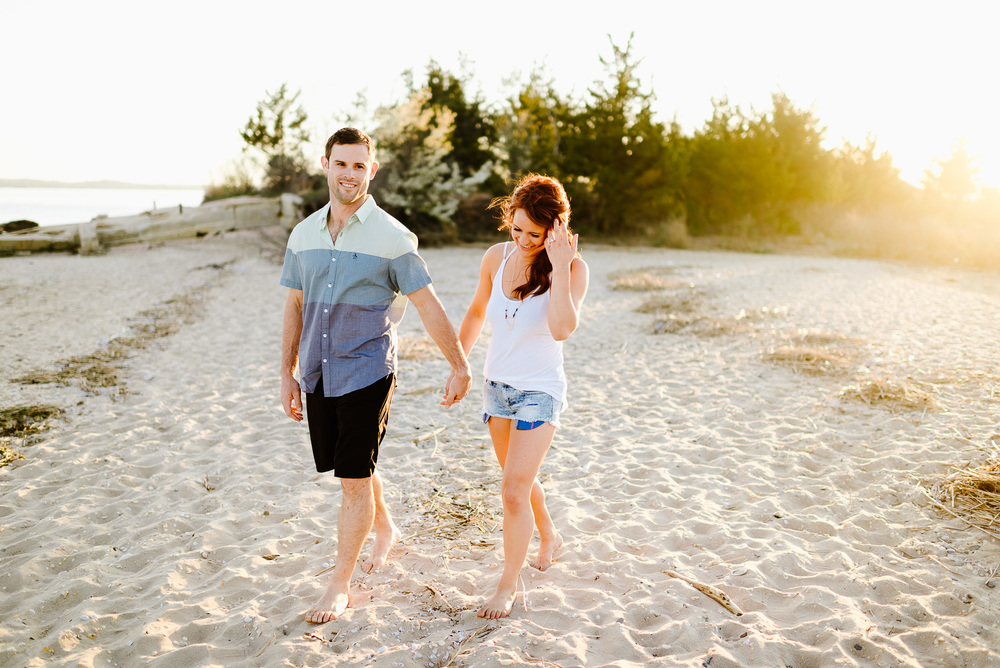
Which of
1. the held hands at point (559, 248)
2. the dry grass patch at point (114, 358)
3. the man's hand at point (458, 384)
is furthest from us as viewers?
the dry grass patch at point (114, 358)

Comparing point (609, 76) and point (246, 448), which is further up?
point (609, 76)

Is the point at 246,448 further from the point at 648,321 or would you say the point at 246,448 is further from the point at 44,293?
the point at 44,293

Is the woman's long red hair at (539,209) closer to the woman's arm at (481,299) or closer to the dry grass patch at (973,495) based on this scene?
the woman's arm at (481,299)

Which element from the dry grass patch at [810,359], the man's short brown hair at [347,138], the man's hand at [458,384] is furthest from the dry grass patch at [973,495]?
the man's short brown hair at [347,138]

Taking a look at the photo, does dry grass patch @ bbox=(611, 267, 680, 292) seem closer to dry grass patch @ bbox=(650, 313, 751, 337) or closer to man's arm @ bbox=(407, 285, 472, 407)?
dry grass patch @ bbox=(650, 313, 751, 337)

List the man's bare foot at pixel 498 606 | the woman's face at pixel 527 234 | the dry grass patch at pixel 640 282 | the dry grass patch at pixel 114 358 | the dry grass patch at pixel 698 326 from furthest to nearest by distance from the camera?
the dry grass patch at pixel 640 282 → the dry grass patch at pixel 698 326 → the dry grass patch at pixel 114 358 → the man's bare foot at pixel 498 606 → the woman's face at pixel 527 234

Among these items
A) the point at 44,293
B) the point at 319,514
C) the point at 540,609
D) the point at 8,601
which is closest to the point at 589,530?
the point at 540,609

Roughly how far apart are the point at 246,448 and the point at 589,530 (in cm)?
293

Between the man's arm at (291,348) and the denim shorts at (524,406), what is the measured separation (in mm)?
941

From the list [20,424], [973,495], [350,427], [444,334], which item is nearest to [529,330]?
[444,334]

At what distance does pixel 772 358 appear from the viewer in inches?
310

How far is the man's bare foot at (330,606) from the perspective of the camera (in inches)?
117

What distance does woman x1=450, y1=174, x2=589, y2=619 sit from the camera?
273 centimetres

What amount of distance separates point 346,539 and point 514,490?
33.5 inches
